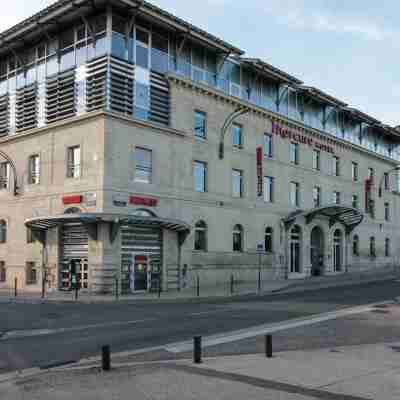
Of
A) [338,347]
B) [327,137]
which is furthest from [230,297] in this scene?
[327,137]

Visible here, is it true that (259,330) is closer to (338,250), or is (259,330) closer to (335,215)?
(335,215)

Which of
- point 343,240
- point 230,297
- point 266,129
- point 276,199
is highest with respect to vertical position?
point 266,129

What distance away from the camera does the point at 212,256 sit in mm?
34656

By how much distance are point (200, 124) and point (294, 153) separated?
35.8 ft

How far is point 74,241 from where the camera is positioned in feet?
99.3

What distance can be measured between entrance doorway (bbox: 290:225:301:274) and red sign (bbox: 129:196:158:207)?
1468cm

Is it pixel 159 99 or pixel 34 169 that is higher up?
pixel 159 99

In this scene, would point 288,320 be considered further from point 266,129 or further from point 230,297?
point 266,129

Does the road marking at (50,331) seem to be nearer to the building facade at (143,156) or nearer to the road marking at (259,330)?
the road marking at (259,330)

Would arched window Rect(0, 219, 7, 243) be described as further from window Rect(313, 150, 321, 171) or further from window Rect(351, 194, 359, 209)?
window Rect(351, 194, 359, 209)

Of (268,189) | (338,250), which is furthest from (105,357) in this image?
(338,250)

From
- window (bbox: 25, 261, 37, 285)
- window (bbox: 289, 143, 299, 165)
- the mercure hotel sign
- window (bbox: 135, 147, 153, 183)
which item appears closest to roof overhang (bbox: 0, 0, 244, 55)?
the mercure hotel sign

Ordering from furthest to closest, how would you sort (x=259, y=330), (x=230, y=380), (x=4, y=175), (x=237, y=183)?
(x=237, y=183) → (x=4, y=175) → (x=259, y=330) → (x=230, y=380)

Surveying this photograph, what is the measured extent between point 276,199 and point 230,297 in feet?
45.8
